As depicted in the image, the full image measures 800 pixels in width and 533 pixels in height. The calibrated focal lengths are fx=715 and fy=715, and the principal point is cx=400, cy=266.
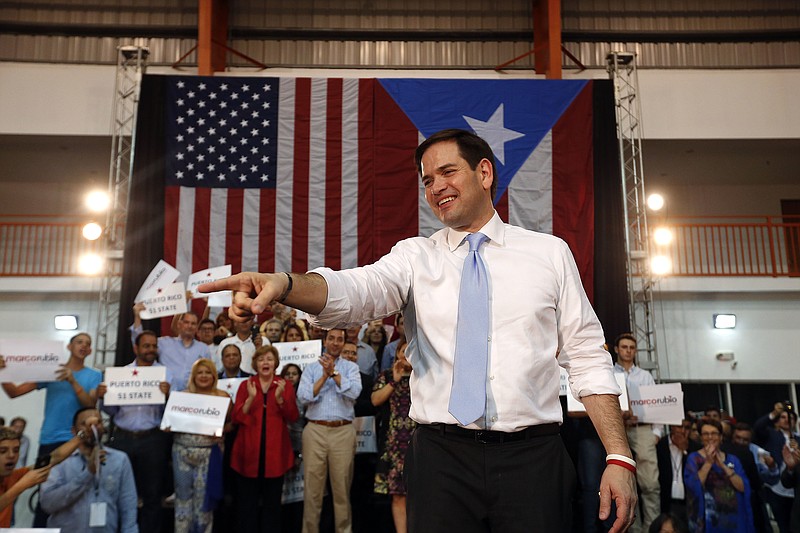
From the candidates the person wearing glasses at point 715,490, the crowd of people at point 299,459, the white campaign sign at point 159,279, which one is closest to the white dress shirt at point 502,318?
the crowd of people at point 299,459

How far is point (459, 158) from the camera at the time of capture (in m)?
1.83

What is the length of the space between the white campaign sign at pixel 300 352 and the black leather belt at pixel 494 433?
3.96 m

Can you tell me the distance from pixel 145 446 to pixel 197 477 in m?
0.50

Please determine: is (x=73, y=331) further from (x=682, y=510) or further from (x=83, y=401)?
(x=682, y=510)

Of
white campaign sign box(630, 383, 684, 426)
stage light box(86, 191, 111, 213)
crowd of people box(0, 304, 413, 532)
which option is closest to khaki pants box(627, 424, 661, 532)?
white campaign sign box(630, 383, 684, 426)

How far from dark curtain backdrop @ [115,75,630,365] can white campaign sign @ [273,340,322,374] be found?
2833 millimetres

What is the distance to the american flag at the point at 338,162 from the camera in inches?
324

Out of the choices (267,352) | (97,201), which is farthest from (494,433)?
(97,201)

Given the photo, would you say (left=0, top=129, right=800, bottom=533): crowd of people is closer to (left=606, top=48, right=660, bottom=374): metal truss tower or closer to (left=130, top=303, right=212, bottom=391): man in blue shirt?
(left=130, top=303, right=212, bottom=391): man in blue shirt

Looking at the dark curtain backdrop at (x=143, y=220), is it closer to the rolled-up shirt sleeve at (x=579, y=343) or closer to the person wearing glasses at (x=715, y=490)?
the person wearing glasses at (x=715, y=490)

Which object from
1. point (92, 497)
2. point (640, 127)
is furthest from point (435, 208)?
point (640, 127)

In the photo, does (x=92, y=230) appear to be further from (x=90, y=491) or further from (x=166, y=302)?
(x=90, y=491)

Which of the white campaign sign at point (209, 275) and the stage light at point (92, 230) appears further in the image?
the stage light at point (92, 230)

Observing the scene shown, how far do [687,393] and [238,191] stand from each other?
6752 mm
